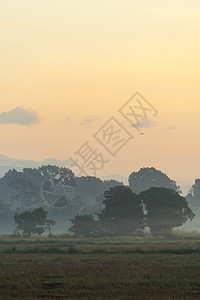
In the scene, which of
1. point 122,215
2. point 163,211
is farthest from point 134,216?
point 163,211

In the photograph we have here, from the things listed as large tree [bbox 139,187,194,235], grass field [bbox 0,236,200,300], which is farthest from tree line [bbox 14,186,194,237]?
grass field [bbox 0,236,200,300]

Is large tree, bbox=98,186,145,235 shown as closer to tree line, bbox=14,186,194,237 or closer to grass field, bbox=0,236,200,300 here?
tree line, bbox=14,186,194,237

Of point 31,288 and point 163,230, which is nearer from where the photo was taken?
point 31,288

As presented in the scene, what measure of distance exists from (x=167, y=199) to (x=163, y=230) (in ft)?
25.3

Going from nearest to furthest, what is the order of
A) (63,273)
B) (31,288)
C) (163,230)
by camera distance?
(31,288)
(63,273)
(163,230)

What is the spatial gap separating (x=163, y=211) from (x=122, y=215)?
932 centimetres

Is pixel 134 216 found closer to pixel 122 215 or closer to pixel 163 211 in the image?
pixel 122 215

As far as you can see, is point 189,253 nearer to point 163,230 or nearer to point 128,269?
point 128,269

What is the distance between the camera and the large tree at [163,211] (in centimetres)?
13000

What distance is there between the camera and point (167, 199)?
439 feet

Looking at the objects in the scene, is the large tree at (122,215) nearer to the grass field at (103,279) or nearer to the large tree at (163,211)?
the large tree at (163,211)

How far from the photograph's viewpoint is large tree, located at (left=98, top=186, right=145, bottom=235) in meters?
131

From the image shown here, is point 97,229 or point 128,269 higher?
point 97,229

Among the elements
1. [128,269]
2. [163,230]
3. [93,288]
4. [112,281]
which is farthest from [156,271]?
[163,230]
